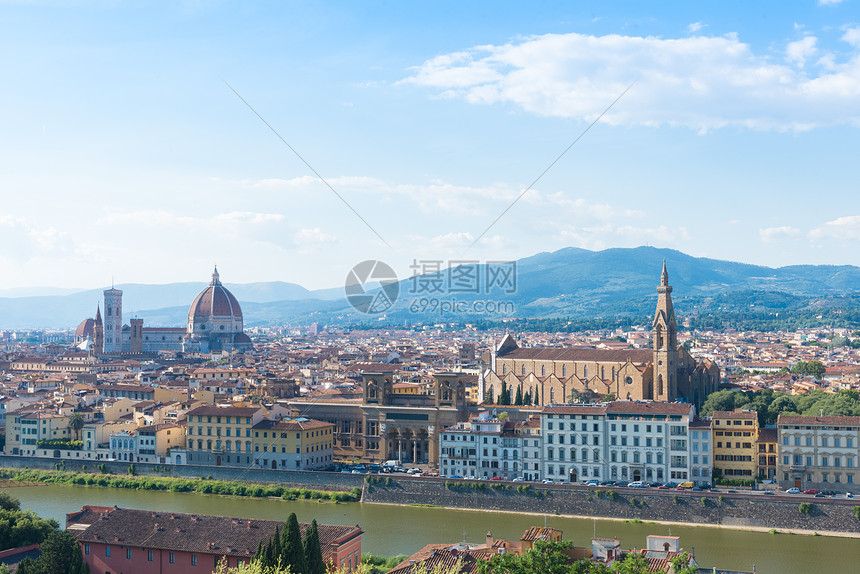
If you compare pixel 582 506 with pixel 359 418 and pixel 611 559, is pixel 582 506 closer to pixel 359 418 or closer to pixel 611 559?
pixel 359 418

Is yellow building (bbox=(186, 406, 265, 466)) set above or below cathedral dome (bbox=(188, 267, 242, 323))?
below

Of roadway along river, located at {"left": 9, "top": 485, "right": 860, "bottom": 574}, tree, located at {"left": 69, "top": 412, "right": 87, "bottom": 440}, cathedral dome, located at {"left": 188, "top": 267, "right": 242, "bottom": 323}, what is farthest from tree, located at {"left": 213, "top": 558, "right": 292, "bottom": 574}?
cathedral dome, located at {"left": 188, "top": 267, "right": 242, "bottom": 323}

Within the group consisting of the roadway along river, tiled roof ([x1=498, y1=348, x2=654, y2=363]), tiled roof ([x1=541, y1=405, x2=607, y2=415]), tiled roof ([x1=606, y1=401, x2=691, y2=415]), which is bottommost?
the roadway along river

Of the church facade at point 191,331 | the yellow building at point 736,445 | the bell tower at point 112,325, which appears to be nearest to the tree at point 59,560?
the yellow building at point 736,445

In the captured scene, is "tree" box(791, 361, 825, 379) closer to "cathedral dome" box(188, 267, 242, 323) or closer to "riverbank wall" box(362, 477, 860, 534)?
"riverbank wall" box(362, 477, 860, 534)

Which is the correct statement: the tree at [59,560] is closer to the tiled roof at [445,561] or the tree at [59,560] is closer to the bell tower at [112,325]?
the tiled roof at [445,561]

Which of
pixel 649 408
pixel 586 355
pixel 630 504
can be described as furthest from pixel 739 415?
pixel 586 355

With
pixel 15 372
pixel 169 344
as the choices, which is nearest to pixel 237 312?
pixel 169 344

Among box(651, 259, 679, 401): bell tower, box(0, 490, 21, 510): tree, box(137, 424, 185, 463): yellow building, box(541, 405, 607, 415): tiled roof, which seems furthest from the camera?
box(651, 259, 679, 401): bell tower
